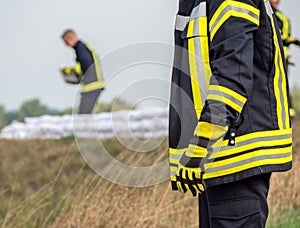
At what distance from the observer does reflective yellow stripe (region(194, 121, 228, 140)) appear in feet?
8.67

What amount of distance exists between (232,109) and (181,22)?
0.54 m

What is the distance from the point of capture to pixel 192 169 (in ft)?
8.95

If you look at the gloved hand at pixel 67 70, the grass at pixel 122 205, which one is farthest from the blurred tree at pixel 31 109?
the grass at pixel 122 205

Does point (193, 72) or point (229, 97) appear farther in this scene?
point (193, 72)

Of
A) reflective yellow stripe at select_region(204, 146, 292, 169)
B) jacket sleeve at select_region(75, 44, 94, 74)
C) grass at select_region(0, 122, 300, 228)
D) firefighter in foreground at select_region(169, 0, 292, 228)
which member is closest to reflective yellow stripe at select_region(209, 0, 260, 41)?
firefighter in foreground at select_region(169, 0, 292, 228)

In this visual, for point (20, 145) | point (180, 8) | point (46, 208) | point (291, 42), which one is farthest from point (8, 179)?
point (180, 8)

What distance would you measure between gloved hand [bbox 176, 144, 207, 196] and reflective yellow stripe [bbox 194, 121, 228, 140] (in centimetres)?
6

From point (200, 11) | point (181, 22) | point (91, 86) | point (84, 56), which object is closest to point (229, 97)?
point (200, 11)

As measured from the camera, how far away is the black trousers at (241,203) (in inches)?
111

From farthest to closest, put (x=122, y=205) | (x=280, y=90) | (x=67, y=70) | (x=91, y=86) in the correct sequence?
(x=67, y=70) < (x=91, y=86) < (x=122, y=205) < (x=280, y=90)

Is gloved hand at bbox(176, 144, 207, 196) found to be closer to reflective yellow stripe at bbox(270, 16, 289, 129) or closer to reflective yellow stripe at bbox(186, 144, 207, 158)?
reflective yellow stripe at bbox(186, 144, 207, 158)

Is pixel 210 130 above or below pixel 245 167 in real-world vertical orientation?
above

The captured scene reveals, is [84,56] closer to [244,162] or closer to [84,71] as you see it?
[84,71]

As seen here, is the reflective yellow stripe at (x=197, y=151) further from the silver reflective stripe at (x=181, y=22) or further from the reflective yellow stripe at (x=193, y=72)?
the silver reflective stripe at (x=181, y=22)
